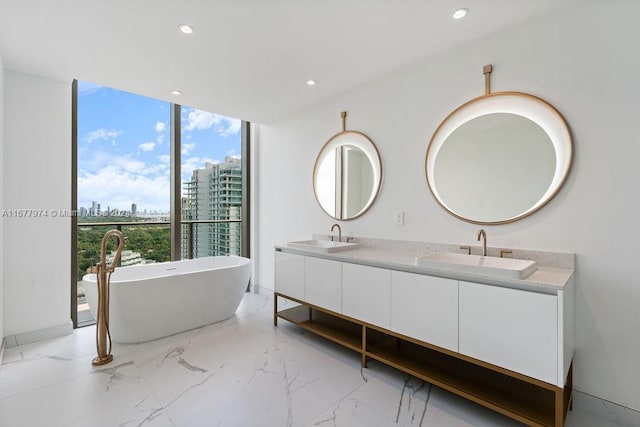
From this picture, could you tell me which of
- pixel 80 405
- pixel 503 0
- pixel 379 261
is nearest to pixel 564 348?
pixel 379 261

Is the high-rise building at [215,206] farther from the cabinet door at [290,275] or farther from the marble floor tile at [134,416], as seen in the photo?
the marble floor tile at [134,416]

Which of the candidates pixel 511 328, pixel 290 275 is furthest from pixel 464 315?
pixel 290 275

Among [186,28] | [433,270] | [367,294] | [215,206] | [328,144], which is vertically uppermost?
[186,28]

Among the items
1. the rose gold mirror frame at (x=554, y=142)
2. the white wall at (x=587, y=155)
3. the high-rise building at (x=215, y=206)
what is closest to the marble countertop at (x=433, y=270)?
the white wall at (x=587, y=155)

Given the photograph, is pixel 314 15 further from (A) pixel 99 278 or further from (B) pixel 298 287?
(A) pixel 99 278

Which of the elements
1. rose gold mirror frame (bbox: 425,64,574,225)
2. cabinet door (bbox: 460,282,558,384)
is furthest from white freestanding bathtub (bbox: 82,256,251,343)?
cabinet door (bbox: 460,282,558,384)

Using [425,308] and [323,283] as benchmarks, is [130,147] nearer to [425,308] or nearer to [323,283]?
[323,283]

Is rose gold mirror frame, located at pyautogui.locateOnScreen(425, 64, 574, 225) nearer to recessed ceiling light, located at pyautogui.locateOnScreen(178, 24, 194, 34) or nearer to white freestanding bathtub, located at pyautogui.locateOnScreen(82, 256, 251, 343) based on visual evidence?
recessed ceiling light, located at pyautogui.locateOnScreen(178, 24, 194, 34)

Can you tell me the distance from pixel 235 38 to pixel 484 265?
2365mm

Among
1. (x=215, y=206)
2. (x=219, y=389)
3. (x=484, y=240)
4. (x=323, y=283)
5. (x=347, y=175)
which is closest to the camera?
(x=219, y=389)

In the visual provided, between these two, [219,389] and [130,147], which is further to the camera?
[130,147]

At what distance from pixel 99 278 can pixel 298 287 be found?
1672 mm

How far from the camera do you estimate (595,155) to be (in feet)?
5.83

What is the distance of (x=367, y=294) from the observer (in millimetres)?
2301
